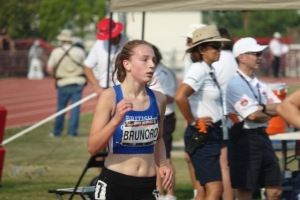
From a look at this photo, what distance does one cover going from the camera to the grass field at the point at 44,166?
12.7 metres

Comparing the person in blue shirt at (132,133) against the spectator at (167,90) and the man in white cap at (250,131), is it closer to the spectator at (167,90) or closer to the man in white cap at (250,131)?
the man in white cap at (250,131)

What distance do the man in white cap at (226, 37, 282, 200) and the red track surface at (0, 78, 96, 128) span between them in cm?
1327

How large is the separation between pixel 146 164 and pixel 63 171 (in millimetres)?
7461

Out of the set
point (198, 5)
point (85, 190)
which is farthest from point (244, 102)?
point (85, 190)

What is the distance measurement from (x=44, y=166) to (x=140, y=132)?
7.87 m

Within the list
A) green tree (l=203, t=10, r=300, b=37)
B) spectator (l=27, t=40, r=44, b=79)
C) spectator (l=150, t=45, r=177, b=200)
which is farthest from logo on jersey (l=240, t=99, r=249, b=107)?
green tree (l=203, t=10, r=300, b=37)

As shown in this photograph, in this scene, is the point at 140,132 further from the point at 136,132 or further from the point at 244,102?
the point at 244,102

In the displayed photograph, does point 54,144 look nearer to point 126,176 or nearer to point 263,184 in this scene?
point 263,184

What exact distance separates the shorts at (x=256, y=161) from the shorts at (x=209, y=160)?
0.24m

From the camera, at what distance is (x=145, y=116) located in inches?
295

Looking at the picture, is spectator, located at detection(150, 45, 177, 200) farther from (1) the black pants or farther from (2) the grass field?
(1) the black pants

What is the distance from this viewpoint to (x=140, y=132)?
293 inches

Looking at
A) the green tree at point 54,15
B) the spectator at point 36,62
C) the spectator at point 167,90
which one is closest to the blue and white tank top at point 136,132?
the spectator at point 167,90

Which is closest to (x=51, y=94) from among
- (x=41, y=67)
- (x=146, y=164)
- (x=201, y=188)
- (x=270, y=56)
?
(x=41, y=67)
